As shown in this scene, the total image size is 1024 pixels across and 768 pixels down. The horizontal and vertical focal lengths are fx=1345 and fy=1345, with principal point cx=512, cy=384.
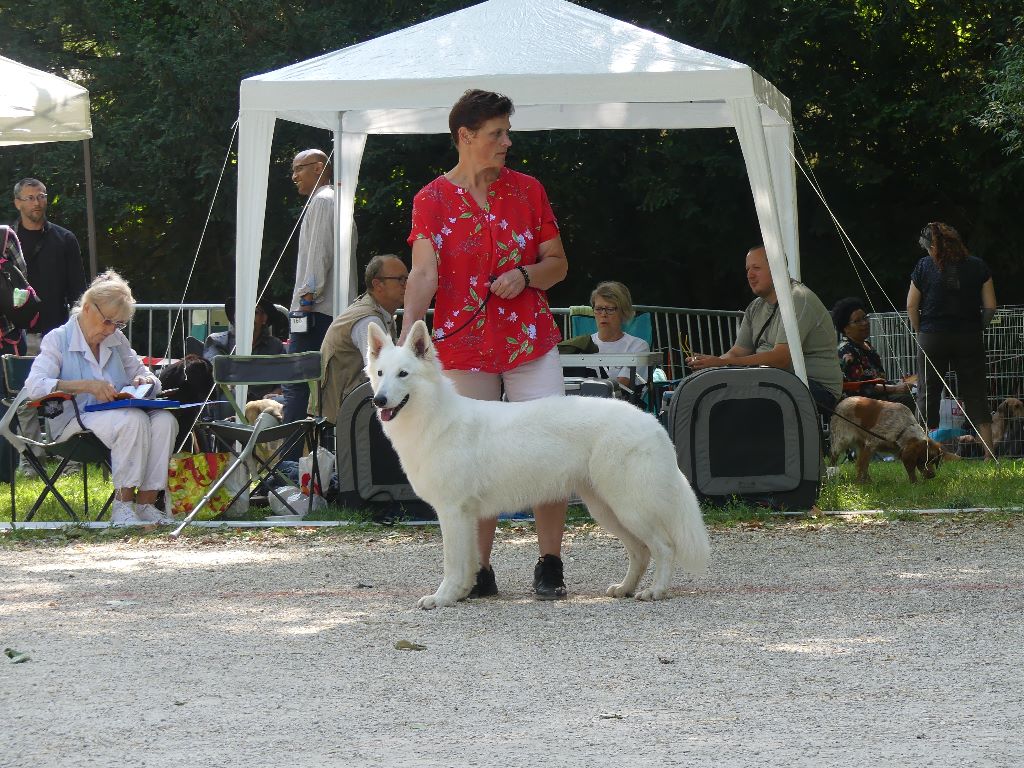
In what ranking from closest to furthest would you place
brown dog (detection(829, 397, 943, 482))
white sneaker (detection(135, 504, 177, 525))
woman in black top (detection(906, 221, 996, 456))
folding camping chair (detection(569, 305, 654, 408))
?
white sneaker (detection(135, 504, 177, 525)) < brown dog (detection(829, 397, 943, 482)) < folding camping chair (detection(569, 305, 654, 408)) < woman in black top (detection(906, 221, 996, 456))

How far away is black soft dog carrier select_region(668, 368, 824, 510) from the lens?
24.6 feet

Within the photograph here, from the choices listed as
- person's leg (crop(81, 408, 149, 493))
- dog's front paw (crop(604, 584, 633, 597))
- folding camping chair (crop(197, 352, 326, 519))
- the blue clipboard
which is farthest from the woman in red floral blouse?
person's leg (crop(81, 408, 149, 493))

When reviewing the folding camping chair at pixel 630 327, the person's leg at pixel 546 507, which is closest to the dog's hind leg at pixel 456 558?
the person's leg at pixel 546 507

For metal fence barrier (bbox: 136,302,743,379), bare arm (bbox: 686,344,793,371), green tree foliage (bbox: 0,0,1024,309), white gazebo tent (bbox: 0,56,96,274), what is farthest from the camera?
green tree foliage (bbox: 0,0,1024,309)

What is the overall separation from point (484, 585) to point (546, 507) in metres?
0.41

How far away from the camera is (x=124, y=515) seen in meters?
7.64

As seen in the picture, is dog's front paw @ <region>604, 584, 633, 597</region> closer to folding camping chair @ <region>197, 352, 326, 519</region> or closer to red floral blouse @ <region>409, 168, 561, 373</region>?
red floral blouse @ <region>409, 168, 561, 373</region>

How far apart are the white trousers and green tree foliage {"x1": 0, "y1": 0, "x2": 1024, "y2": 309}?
26.4ft

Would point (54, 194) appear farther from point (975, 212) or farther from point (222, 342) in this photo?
point (975, 212)

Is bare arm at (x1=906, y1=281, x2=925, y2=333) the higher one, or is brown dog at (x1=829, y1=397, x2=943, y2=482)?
bare arm at (x1=906, y1=281, x2=925, y2=333)

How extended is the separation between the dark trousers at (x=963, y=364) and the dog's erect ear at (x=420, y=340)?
6.47 meters

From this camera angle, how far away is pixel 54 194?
17.2 m

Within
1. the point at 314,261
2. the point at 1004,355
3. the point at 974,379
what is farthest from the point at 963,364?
the point at 314,261

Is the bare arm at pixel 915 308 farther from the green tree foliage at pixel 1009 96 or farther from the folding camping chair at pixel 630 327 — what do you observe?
the green tree foliage at pixel 1009 96
